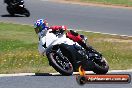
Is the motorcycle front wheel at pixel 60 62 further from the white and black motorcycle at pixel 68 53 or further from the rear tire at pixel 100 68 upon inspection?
the rear tire at pixel 100 68

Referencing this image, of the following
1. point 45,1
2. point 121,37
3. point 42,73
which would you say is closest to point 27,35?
point 121,37

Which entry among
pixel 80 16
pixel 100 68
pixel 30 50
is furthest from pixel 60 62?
pixel 80 16

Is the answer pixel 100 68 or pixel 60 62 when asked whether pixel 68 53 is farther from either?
pixel 100 68

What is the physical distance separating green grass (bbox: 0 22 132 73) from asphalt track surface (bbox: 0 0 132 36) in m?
2.03

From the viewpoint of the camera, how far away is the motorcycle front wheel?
12.6 m

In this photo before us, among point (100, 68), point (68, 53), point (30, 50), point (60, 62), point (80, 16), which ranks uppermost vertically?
point (68, 53)

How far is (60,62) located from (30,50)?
518 cm

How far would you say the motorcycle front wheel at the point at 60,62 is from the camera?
1262 centimetres

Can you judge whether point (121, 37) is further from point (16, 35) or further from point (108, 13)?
point (108, 13)

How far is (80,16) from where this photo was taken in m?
28.6

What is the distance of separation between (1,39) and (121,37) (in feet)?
16.2

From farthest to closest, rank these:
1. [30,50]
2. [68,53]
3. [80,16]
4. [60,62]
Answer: [80,16]
[30,50]
[68,53]
[60,62]

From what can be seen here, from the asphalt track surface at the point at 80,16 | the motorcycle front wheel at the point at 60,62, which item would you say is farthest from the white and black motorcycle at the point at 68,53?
the asphalt track surface at the point at 80,16

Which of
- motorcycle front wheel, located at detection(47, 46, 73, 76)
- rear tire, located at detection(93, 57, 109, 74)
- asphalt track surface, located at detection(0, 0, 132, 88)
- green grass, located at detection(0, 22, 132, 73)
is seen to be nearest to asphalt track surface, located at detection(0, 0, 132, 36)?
asphalt track surface, located at detection(0, 0, 132, 88)
